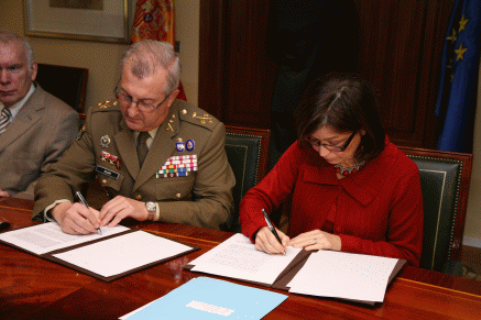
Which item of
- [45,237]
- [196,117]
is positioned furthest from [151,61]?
[45,237]

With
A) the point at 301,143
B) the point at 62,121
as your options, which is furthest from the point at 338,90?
the point at 62,121

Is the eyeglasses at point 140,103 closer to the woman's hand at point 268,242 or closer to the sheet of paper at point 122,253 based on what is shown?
the sheet of paper at point 122,253

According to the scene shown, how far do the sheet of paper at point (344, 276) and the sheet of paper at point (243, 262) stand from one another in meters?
0.06

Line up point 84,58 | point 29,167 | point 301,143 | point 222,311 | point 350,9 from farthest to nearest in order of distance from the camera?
point 84,58 → point 350,9 → point 29,167 → point 301,143 → point 222,311

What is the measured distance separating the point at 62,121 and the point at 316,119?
1294mm

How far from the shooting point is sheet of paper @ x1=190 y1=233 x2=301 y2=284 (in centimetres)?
115

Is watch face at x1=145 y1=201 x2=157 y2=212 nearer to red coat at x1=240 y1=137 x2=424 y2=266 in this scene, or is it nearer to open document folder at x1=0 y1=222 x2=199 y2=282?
open document folder at x1=0 y1=222 x2=199 y2=282

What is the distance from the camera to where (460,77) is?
2.87 m

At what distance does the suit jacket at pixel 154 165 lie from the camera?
176 cm

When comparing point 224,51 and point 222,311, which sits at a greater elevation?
point 224,51

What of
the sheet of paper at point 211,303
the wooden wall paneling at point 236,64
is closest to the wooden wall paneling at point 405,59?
the wooden wall paneling at point 236,64

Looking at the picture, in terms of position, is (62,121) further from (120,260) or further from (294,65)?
(294,65)

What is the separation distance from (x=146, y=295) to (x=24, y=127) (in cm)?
143

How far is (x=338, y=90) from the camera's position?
144 cm
